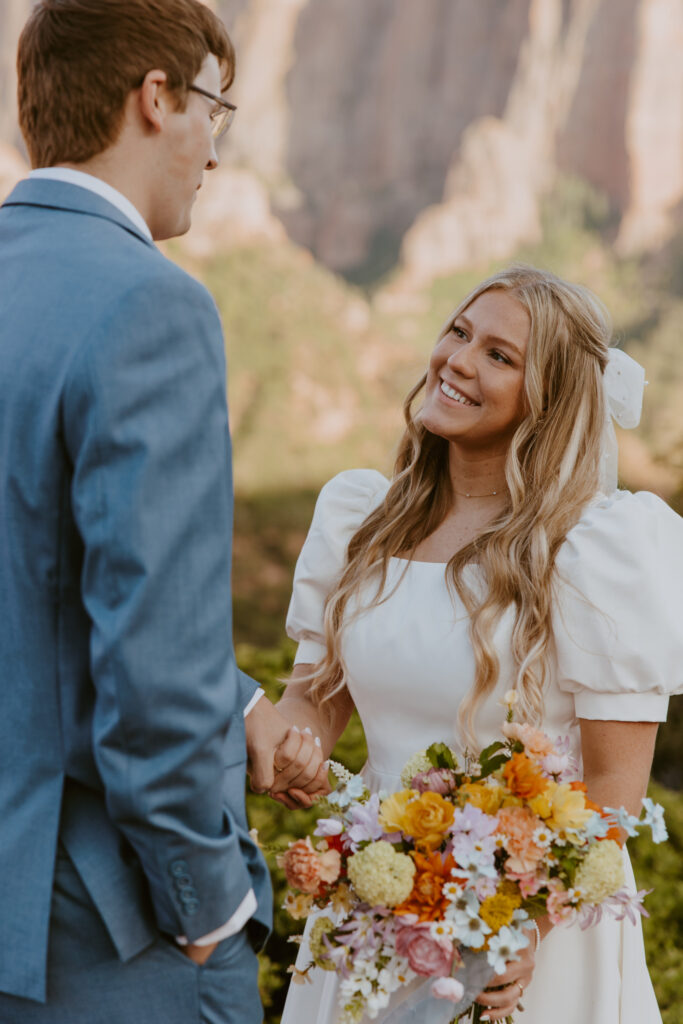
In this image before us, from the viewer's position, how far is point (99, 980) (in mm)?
1470

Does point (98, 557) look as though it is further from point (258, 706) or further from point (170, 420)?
point (258, 706)

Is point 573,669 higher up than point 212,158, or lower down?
lower down

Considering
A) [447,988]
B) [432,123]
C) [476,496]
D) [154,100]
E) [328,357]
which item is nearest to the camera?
[154,100]

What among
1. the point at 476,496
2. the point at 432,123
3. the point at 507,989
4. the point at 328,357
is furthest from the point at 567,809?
the point at 432,123

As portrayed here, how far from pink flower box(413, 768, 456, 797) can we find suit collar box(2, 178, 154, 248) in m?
1.05

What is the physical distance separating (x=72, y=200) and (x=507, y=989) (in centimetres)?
155

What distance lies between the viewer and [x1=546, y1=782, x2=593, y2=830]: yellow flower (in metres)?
1.74

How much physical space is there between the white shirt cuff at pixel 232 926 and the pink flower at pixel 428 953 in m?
0.33

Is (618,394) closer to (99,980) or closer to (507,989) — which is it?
(507,989)

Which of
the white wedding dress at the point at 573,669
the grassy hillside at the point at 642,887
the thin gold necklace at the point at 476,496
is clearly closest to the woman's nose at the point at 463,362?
the thin gold necklace at the point at 476,496

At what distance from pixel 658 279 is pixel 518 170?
4.06 meters

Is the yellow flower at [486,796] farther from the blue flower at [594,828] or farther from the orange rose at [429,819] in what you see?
the blue flower at [594,828]

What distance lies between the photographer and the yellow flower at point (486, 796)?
5.93 feet

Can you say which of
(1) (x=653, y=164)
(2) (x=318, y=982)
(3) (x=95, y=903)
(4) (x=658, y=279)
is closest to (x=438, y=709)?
(2) (x=318, y=982)
